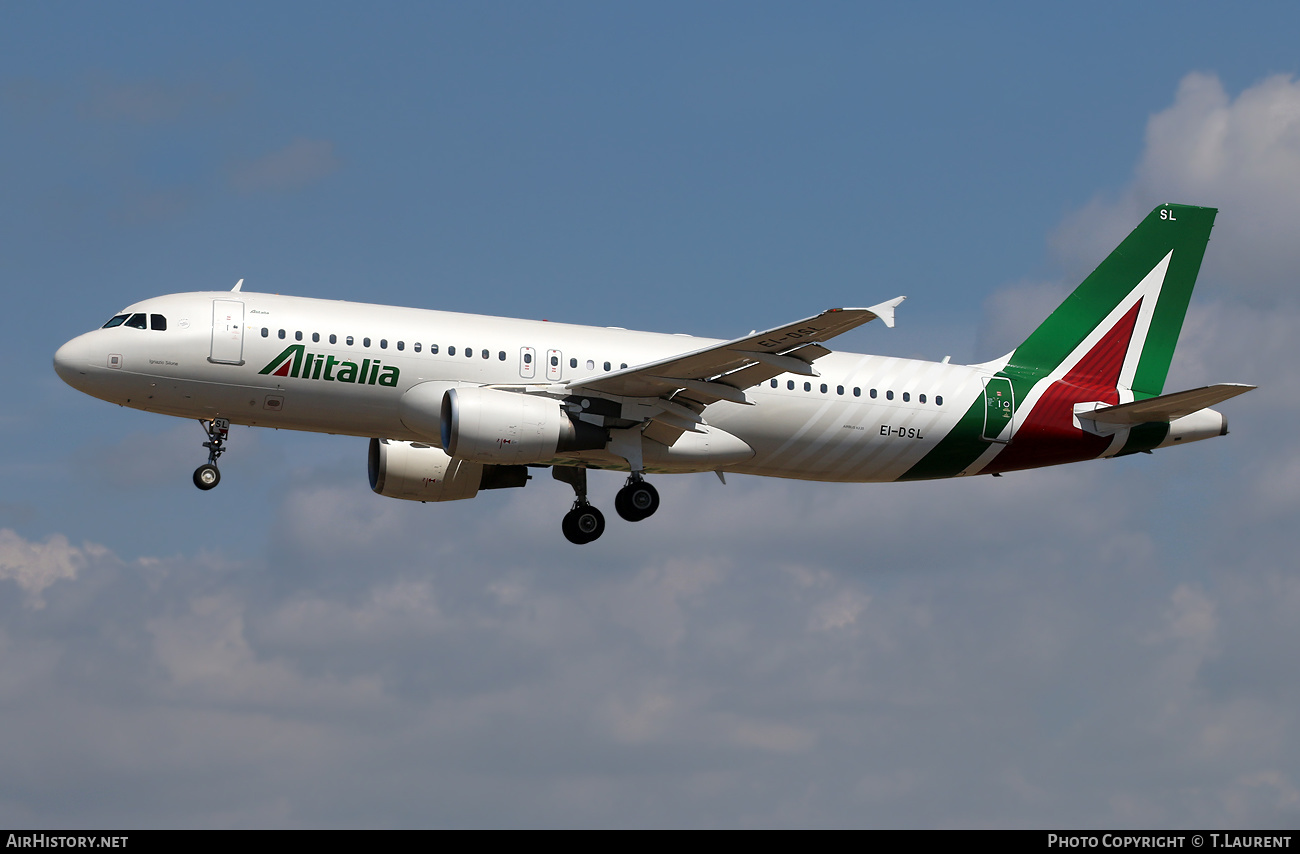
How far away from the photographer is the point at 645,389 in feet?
120

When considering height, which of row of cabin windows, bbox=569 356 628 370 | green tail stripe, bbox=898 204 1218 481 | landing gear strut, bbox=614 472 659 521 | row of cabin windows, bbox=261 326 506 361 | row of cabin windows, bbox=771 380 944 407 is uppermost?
green tail stripe, bbox=898 204 1218 481

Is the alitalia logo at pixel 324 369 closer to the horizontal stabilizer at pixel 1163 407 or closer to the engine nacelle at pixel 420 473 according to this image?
the engine nacelle at pixel 420 473

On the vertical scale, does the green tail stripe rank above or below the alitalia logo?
above

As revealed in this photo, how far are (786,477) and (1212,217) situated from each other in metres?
14.8

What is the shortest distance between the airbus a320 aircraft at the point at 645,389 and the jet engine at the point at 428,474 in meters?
0.05

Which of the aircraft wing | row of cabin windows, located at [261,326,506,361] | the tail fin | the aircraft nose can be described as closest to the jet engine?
row of cabin windows, located at [261,326,506,361]

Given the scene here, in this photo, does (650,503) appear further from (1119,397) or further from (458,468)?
(1119,397)

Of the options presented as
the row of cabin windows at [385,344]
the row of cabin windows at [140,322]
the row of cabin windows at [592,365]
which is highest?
the row of cabin windows at [140,322]

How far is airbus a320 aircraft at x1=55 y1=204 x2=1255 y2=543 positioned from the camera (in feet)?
117

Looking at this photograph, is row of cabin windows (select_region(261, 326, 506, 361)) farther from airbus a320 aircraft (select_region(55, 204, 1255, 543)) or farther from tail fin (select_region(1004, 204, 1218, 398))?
tail fin (select_region(1004, 204, 1218, 398))

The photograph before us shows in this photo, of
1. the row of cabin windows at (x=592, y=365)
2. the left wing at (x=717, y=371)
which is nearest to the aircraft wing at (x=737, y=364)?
the left wing at (x=717, y=371)

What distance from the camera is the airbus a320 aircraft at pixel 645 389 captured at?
35.7 m

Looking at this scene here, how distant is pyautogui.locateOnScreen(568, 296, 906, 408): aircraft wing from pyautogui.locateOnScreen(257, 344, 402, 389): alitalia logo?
4.40 m

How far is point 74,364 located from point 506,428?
9.92m
